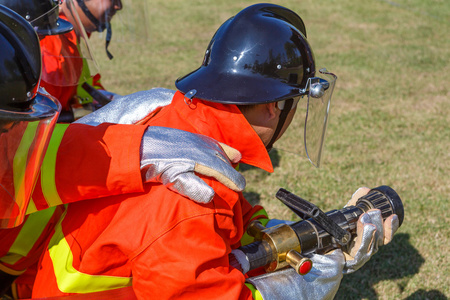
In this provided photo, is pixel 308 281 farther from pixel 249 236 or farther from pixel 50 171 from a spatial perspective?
pixel 50 171

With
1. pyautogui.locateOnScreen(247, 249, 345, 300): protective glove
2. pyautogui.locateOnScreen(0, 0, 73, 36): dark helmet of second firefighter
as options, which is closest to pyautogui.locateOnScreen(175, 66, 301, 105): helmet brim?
pyautogui.locateOnScreen(247, 249, 345, 300): protective glove

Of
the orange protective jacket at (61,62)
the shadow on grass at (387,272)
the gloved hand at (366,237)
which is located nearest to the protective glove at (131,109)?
the gloved hand at (366,237)

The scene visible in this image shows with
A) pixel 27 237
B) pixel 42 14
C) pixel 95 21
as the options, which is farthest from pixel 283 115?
pixel 95 21

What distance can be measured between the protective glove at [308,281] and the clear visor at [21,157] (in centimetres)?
98

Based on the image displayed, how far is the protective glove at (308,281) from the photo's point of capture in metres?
2.17

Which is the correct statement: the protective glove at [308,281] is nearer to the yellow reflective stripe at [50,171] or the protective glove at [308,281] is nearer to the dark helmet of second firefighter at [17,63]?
the yellow reflective stripe at [50,171]

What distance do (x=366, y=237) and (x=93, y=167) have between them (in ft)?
4.47

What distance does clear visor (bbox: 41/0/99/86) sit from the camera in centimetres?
383

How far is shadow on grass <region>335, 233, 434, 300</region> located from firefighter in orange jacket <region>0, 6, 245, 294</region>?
6.34 feet

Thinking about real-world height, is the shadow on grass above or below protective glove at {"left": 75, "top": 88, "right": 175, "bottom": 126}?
below

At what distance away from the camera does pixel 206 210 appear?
1.89 metres

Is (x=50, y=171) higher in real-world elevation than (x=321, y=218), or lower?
higher

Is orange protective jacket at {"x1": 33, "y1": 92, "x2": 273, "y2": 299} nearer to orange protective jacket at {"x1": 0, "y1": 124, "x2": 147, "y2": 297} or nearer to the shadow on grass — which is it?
orange protective jacket at {"x1": 0, "y1": 124, "x2": 147, "y2": 297}

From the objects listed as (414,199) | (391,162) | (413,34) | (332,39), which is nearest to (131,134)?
(414,199)
